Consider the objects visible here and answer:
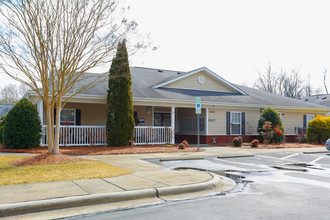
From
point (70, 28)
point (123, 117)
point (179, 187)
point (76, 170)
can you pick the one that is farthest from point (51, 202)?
point (123, 117)

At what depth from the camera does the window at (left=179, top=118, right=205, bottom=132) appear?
794 inches

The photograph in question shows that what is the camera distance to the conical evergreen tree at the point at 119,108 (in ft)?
51.0

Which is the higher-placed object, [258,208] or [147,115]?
[147,115]

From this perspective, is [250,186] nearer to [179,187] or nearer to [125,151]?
[179,187]

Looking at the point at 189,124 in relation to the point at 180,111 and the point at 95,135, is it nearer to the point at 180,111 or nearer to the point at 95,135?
the point at 180,111

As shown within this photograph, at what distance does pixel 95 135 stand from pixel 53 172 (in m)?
8.12

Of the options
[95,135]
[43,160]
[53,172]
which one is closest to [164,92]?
[95,135]

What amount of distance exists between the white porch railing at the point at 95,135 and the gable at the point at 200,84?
4.24 metres

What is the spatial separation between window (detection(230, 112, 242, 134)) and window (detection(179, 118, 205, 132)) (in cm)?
205

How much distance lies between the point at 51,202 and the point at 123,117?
10.4 meters

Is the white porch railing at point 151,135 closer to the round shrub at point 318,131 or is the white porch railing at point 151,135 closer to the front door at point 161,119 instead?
the front door at point 161,119

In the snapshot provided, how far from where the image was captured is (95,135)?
16219 mm

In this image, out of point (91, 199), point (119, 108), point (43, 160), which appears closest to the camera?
point (91, 199)

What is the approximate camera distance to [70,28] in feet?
34.6
